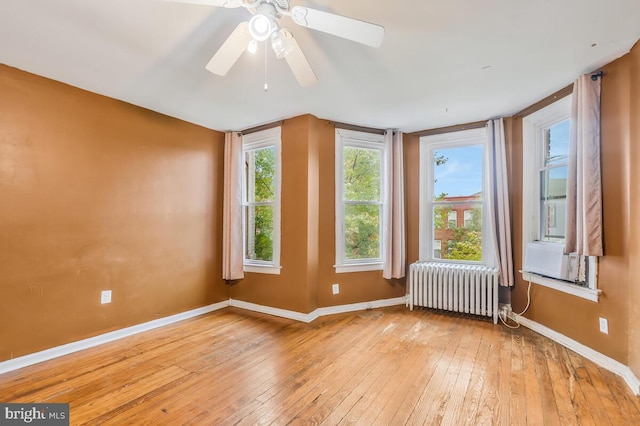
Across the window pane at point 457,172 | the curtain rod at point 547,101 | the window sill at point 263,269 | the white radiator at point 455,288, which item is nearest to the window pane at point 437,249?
the white radiator at point 455,288

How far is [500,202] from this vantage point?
3312 mm

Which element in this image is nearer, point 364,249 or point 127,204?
point 127,204

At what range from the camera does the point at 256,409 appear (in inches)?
70.9

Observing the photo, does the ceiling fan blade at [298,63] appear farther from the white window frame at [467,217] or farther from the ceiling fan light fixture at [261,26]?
the white window frame at [467,217]

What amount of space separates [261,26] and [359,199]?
263 cm

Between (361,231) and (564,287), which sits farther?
(361,231)

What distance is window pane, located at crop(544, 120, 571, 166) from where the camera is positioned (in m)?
2.84

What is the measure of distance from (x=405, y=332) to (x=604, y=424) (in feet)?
5.12

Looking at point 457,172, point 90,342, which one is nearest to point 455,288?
point 457,172

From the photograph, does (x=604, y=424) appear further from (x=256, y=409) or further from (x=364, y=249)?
(x=364, y=249)

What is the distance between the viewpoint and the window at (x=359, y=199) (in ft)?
12.2

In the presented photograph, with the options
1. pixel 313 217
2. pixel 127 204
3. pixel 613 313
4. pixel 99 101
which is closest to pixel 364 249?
pixel 313 217

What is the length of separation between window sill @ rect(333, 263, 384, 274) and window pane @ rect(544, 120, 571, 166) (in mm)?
2188

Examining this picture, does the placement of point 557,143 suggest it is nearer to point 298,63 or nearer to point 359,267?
point 359,267
